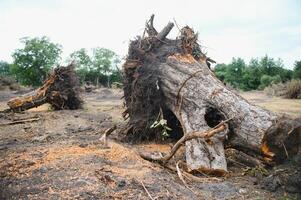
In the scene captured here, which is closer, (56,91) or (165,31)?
(165,31)

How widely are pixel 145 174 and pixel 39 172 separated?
1.12 metres

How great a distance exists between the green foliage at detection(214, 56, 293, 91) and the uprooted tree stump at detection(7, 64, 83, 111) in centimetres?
1786

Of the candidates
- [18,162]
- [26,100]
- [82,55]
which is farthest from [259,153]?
[82,55]

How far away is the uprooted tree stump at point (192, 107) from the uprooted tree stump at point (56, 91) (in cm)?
452

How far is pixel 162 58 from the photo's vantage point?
6.56 metres

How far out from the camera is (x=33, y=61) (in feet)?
118


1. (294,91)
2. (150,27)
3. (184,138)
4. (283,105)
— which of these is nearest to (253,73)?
(294,91)

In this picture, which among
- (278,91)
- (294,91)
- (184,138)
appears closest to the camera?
(184,138)

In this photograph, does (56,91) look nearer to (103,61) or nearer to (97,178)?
(97,178)

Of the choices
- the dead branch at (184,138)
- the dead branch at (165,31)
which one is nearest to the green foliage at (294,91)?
the dead branch at (165,31)

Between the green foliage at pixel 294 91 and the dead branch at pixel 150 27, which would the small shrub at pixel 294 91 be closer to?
the green foliage at pixel 294 91

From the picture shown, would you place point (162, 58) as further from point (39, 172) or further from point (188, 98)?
point (39, 172)

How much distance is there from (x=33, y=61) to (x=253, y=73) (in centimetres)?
1976

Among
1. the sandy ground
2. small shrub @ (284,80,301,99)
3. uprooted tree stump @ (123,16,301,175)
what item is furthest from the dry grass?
the sandy ground
